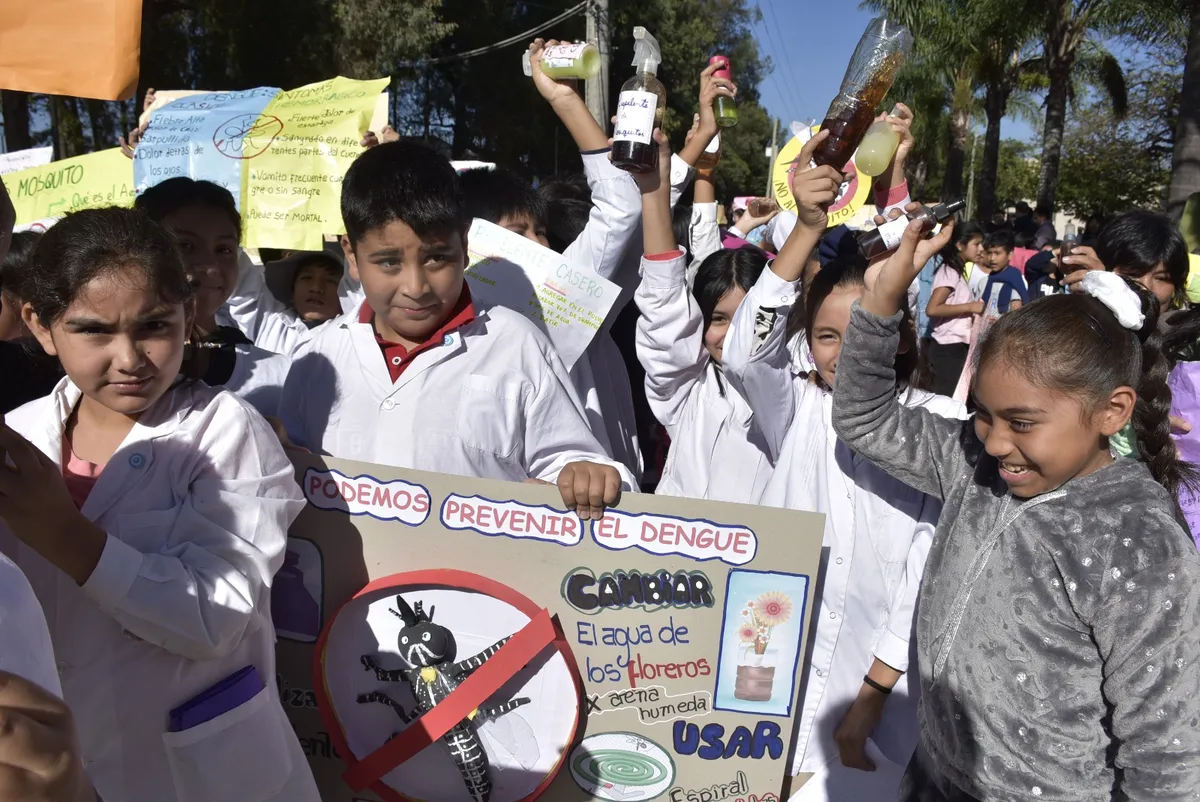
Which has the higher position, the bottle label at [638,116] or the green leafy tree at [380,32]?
the green leafy tree at [380,32]

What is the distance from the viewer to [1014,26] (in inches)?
752

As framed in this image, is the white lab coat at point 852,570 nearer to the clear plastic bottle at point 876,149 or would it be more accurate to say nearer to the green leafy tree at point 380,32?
the clear plastic bottle at point 876,149

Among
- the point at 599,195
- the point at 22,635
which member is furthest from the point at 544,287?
the point at 22,635

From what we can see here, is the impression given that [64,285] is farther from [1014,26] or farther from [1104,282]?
[1014,26]

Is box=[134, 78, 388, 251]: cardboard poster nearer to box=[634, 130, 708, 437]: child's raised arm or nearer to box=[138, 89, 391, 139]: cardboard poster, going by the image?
box=[138, 89, 391, 139]: cardboard poster

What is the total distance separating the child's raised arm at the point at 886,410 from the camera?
2.00 meters

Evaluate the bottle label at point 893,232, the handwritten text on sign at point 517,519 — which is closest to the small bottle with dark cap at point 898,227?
the bottle label at point 893,232

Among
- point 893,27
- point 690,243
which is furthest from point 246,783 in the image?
point 690,243

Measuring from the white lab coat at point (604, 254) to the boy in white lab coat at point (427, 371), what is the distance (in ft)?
1.53

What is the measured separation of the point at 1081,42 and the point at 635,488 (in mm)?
24456

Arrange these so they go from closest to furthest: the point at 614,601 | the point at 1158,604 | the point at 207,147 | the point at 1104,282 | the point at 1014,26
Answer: the point at 1158,604, the point at 1104,282, the point at 614,601, the point at 207,147, the point at 1014,26

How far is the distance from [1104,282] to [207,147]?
3.45m

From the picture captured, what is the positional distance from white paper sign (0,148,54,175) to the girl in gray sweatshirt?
14.8 feet

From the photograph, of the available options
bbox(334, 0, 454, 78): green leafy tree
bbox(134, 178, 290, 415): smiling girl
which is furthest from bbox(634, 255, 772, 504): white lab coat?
bbox(334, 0, 454, 78): green leafy tree
